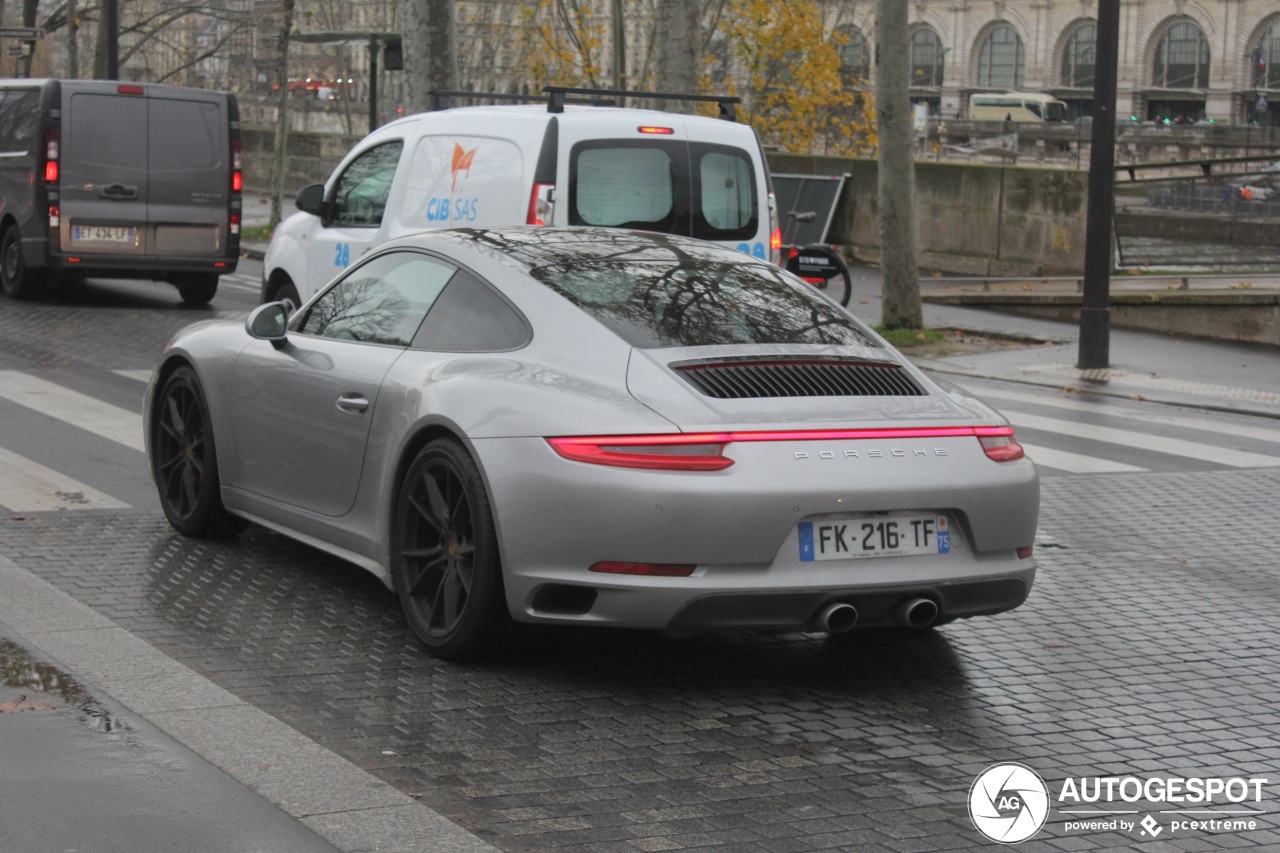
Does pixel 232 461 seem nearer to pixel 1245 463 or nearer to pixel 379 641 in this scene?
pixel 379 641

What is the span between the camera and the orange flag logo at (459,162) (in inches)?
484

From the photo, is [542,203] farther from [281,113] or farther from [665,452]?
[281,113]

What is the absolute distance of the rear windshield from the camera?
6090 mm

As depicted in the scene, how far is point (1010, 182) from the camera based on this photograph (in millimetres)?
25078

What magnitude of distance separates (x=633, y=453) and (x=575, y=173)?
6440mm

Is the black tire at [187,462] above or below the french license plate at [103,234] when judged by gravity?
below

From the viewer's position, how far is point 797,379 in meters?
5.90

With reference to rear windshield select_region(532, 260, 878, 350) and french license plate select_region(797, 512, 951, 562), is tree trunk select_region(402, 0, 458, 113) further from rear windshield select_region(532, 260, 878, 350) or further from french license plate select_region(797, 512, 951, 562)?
french license plate select_region(797, 512, 951, 562)

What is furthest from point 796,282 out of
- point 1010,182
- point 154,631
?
point 1010,182

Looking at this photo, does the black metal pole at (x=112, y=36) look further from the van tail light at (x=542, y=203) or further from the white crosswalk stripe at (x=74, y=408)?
the van tail light at (x=542, y=203)

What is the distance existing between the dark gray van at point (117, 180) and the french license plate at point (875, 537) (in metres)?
14.2

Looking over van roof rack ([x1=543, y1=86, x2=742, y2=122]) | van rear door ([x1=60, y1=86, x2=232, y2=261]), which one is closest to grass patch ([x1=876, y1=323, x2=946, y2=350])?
van roof rack ([x1=543, y1=86, x2=742, y2=122])

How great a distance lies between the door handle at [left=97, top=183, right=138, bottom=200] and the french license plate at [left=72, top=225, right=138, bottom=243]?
31 centimetres

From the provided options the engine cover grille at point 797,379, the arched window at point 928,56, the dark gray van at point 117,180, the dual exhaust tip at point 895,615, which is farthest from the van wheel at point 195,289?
the arched window at point 928,56
